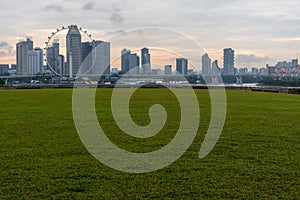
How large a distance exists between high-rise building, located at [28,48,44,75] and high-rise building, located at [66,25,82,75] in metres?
8.16

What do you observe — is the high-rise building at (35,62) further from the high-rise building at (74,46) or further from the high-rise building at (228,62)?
the high-rise building at (228,62)

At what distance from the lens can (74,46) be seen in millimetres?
67938

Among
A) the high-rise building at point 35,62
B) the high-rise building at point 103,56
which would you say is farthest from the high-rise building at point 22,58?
the high-rise building at point 103,56

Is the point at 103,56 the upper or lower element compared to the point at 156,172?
upper

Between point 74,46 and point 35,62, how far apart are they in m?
14.0

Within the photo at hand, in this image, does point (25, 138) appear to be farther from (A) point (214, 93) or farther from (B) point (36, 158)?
(A) point (214, 93)

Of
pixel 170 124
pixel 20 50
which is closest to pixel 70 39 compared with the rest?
pixel 20 50

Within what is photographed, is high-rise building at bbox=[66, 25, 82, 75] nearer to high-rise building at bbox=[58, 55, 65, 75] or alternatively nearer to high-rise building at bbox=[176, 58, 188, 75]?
high-rise building at bbox=[58, 55, 65, 75]

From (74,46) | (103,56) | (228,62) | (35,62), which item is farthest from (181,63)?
(35,62)

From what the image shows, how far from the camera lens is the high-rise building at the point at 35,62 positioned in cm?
7500

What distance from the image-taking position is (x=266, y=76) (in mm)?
56344

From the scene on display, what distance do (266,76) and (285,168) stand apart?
173 feet

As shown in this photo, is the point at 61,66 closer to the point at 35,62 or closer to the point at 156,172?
the point at 35,62

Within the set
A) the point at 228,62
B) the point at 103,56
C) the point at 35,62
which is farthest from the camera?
the point at 35,62
